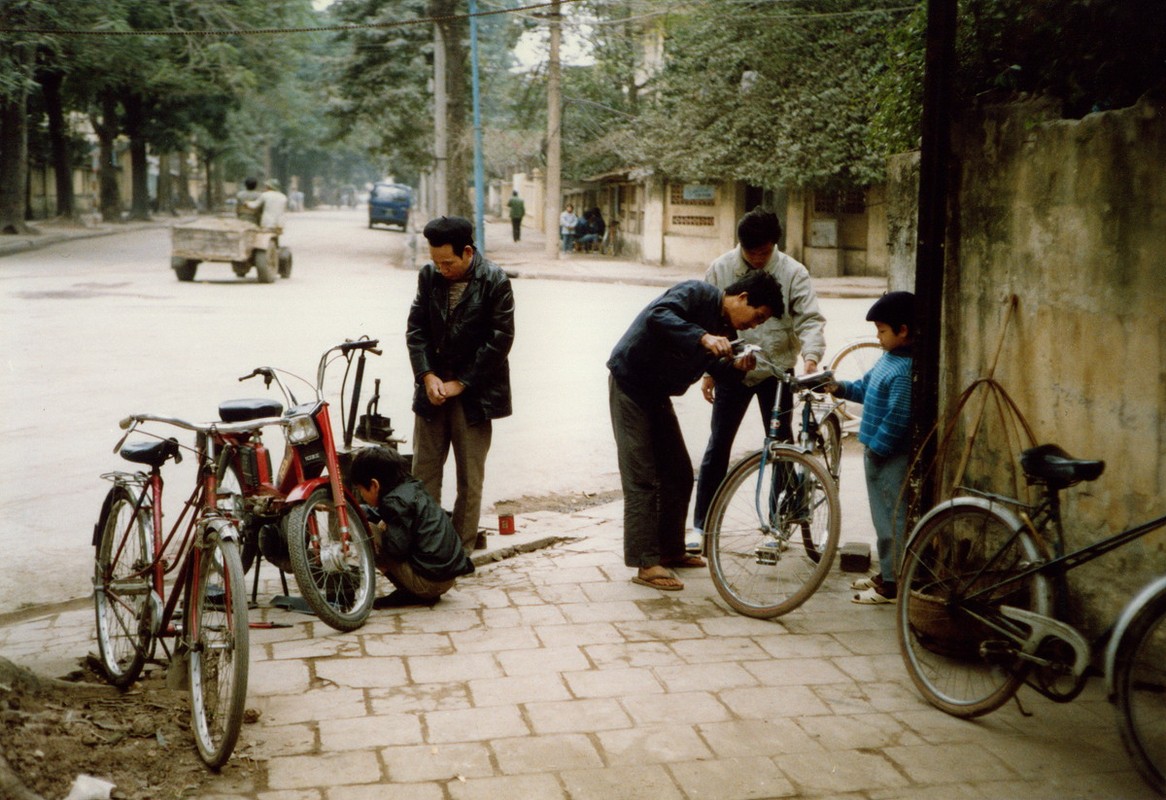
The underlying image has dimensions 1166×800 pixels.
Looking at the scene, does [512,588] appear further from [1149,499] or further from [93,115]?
[93,115]

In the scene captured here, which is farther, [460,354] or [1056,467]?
[460,354]

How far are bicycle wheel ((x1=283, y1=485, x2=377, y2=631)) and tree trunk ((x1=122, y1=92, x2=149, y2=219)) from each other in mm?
39127

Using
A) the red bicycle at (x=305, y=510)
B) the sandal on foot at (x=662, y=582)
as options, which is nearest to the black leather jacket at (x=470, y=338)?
the red bicycle at (x=305, y=510)

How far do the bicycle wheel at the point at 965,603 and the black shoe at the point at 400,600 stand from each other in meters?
2.15

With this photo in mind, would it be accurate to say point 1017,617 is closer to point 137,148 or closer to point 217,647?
point 217,647

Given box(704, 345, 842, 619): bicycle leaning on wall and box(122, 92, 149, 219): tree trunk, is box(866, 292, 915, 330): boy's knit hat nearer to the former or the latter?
box(704, 345, 842, 619): bicycle leaning on wall

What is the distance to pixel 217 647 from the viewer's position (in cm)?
376

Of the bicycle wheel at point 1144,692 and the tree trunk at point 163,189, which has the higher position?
the tree trunk at point 163,189

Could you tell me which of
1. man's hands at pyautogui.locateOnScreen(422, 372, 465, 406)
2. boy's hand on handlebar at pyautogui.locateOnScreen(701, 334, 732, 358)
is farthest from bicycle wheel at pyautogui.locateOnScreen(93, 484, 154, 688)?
boy's hand on handlebar at pyautogui.locateOnScreen(701, 334, 732, 358)

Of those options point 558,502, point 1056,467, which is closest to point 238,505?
point 1056,467

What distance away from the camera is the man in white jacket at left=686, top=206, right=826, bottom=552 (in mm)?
6160

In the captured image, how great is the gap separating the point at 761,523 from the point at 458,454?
1553mm

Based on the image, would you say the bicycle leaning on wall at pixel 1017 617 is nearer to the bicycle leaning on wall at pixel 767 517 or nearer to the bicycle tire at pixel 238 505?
the bicycle leaning on wall at pixel 767 517

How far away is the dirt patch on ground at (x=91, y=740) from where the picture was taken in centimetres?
341
